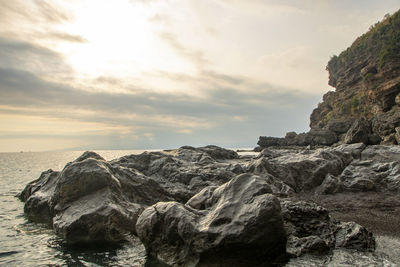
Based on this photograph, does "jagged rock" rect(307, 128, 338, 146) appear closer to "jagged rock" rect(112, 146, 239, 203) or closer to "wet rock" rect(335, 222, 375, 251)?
"jagged rock" rect(112, 146, 239, 203)

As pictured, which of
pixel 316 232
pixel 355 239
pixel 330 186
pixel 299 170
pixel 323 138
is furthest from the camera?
pixel 323 138

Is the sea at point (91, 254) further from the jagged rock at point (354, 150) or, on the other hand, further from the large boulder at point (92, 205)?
the jagged rock at point (354, 150)

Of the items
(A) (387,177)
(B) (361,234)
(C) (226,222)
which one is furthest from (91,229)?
(A) (387,177)

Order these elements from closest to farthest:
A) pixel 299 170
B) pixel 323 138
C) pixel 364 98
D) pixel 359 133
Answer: pixel 299 170
pixel 359 133
pixel 323 138
pixel 364 98

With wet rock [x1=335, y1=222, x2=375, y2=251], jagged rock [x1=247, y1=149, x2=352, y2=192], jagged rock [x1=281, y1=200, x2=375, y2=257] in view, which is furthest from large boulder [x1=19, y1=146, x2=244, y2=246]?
wet rock [x1=335, y1=222, x2=375, y2=251]

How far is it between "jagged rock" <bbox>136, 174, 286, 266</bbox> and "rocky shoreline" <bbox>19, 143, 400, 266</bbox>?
3 centimetres

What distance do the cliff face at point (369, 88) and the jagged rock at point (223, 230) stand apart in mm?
48567

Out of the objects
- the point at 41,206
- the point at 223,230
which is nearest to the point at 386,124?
the point at 223,230

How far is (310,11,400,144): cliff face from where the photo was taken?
54.6 metres

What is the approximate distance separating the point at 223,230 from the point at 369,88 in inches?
3029

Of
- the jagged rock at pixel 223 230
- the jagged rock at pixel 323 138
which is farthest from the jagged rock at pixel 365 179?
the jagged rock at pixel 323 138

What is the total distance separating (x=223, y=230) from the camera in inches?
300

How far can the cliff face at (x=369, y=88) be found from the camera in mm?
54594

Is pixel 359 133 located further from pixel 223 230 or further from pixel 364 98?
pixel 223 230
